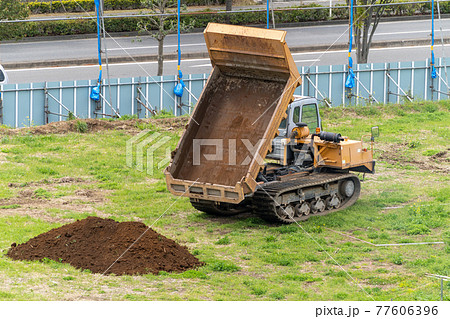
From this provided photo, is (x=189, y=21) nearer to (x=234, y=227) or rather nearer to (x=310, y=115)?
(x=310, y=115)

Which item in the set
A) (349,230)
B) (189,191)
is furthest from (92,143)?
(349,230)

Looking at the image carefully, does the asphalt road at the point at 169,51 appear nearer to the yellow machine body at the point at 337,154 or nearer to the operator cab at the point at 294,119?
the operator cab at the point at 294,119

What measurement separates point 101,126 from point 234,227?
9656 mm

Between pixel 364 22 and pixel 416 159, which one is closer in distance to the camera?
pixel 416 159

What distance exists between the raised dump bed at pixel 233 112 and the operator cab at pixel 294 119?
50.0 inches

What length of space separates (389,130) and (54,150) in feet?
37.8

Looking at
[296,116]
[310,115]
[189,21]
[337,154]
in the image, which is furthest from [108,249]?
[189,21]

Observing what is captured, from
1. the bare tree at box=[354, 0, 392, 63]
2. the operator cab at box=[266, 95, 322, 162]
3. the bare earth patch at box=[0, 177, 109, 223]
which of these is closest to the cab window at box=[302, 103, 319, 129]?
the operator cab at box=[266, 95, 322, 162]

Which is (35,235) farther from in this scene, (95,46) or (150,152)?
(95,46)

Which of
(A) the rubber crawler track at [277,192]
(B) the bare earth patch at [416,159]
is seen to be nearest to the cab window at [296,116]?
(A) the rubber crawler track at [277,192]

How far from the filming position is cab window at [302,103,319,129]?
55.4 ft

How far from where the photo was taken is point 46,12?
118 feet

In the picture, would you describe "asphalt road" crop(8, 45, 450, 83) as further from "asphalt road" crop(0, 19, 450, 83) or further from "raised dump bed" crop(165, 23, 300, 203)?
"raised dump bed" crop(165, 23, 300, 203)

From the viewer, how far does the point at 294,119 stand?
16.6m
